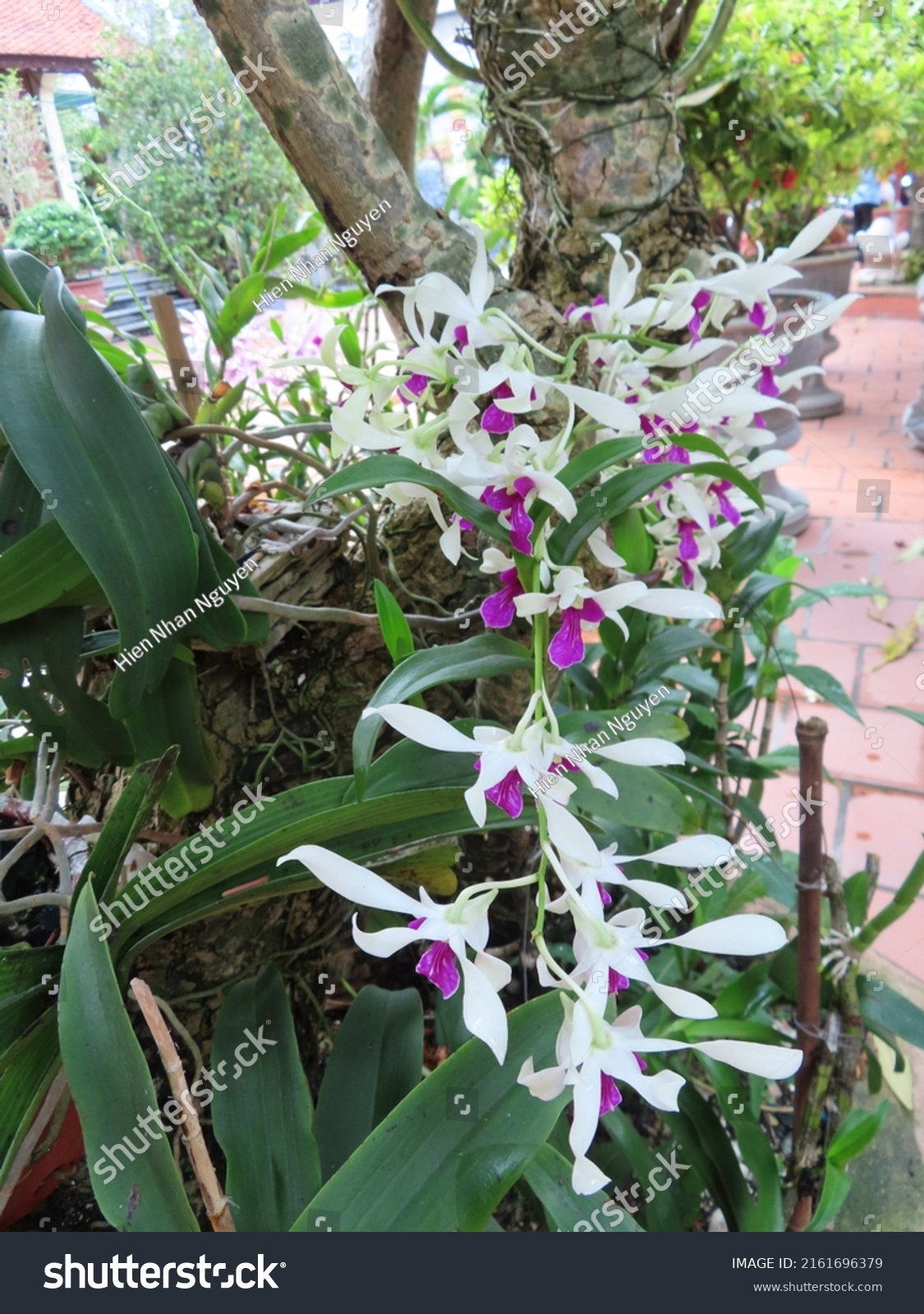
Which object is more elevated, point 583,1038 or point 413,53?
point 413,53

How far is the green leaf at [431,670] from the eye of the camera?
0.38 metres

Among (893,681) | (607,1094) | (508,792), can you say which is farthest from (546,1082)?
(893,681)

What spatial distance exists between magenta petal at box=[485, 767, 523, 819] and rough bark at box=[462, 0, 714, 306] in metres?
0.55

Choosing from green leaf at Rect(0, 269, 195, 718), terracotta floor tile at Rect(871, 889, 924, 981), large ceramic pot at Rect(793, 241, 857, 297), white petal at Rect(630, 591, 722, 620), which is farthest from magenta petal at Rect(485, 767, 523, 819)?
large ceramic pot at Rect(793, 241, 857, 297)

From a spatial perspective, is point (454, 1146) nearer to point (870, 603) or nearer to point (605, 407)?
point (605, 407)

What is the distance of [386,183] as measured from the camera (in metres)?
0.60

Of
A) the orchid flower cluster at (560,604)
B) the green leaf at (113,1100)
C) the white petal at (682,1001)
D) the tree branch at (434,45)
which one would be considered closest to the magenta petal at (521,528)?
the orchid flower cluster at (560,604)

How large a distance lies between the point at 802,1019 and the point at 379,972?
415 mm

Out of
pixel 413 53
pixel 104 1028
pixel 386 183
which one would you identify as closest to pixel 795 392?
pixel 413 53

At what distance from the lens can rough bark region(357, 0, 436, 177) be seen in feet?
2.80

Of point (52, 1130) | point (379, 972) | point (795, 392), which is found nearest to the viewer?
point (52, 1130)

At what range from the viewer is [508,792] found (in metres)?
0.37

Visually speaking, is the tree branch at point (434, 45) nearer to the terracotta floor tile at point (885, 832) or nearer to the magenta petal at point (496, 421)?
the magenta petal at point (496, 421)

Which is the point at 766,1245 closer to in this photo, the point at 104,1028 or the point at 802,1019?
the point at 802,1019
